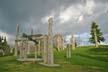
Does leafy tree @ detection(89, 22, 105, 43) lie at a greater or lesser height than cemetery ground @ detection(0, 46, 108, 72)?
greater

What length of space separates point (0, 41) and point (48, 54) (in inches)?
1888

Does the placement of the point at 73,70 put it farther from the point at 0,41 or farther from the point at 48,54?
the point at 0,41

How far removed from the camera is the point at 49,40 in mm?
25250

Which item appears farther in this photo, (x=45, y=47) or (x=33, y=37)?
(x=33, y=37)

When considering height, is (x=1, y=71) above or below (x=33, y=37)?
below

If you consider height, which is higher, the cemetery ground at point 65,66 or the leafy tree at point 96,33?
the leafy tree at point 96,33

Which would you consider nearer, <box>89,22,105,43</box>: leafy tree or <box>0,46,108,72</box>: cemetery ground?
<box>0,46,108,72</box>: cemetery ground

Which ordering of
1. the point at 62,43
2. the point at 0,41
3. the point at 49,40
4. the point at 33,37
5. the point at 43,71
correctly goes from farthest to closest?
1. the point at 0,41
2. the point at 62,43
3. the point at 33,37
4. the point at 49,40
5. the point at 43,71

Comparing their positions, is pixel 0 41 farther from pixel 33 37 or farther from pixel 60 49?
pixel 33 37

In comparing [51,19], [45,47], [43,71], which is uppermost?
[51,19]

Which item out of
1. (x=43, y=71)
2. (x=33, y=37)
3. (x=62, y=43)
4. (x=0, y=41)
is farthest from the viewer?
(x=0, y=41)

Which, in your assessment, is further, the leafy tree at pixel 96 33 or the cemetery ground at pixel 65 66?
the leafy tree at pixel 96 33

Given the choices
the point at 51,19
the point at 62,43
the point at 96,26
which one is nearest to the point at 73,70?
the point at 51,19

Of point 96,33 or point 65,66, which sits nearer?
point 65,66
